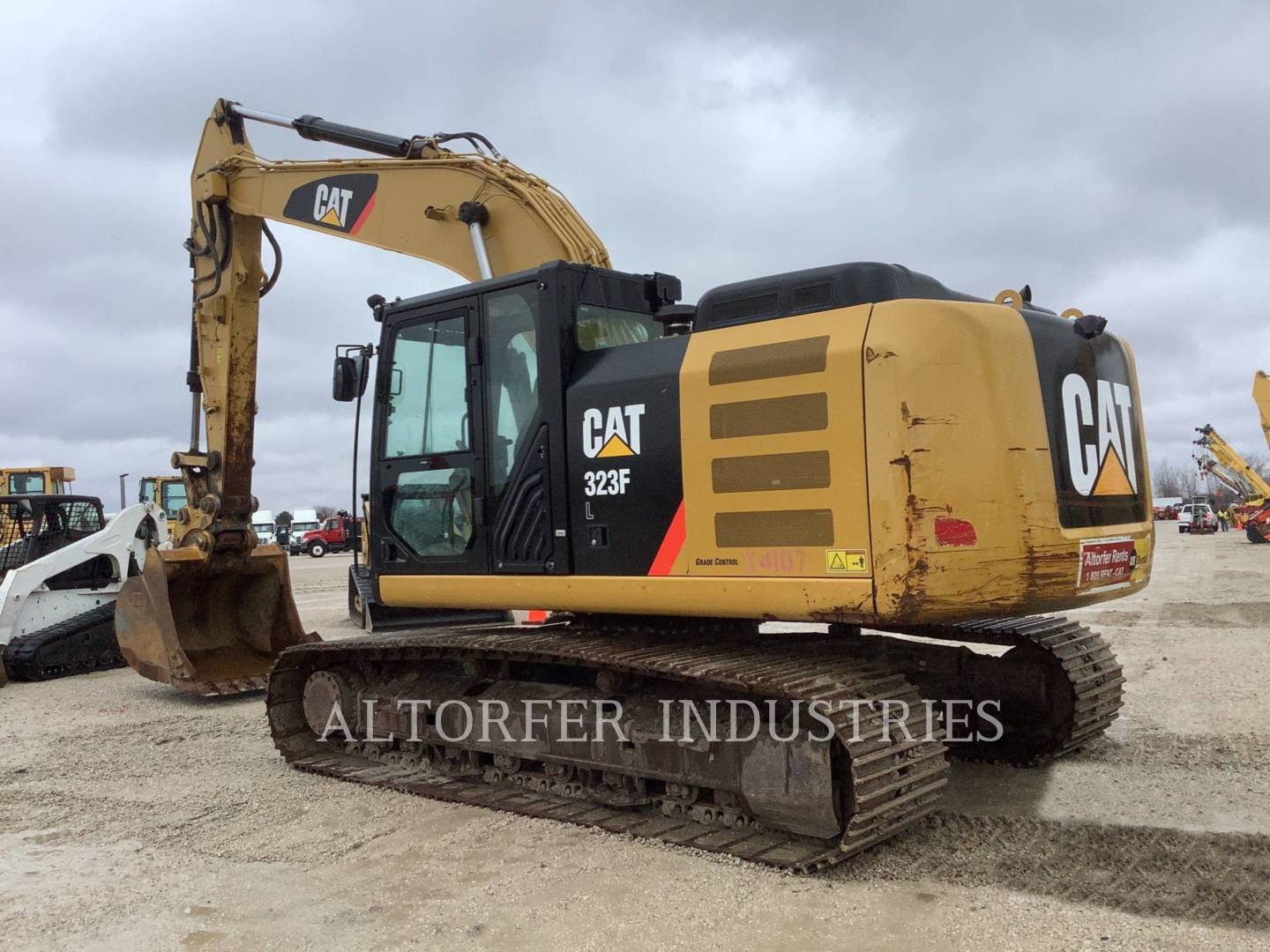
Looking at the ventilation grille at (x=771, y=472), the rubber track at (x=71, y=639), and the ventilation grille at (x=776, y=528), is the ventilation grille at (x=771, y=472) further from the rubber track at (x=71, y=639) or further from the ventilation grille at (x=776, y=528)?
the rubber track at (x=71, y=639)

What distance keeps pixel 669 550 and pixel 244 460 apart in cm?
565

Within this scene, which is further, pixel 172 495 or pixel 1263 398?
pixel 1263 398

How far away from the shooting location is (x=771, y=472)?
180 inches

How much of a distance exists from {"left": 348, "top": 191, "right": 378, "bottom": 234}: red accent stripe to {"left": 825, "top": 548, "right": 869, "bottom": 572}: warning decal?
4.67 metres

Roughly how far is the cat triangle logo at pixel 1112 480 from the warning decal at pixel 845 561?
127 centimetres

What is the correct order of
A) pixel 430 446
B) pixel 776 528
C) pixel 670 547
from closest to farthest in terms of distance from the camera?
pixel 776 528 < pixel 670 547 < pixel 430 446

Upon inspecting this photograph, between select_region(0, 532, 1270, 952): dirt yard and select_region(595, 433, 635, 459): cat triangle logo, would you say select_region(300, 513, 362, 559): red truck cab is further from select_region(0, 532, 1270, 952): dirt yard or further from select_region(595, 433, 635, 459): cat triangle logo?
select_region(595, 433, 635, 459): cat triangle logo

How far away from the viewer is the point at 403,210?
7277mm

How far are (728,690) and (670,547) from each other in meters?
0.72

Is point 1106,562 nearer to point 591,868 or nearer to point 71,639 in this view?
point 591,868

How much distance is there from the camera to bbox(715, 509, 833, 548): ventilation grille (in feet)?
14.4

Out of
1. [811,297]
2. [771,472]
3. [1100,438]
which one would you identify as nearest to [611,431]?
[771,472]

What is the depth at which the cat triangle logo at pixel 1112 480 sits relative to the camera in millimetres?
4852

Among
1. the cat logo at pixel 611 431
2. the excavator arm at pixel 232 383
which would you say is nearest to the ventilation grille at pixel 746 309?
the cat logo at pixel 611 431
